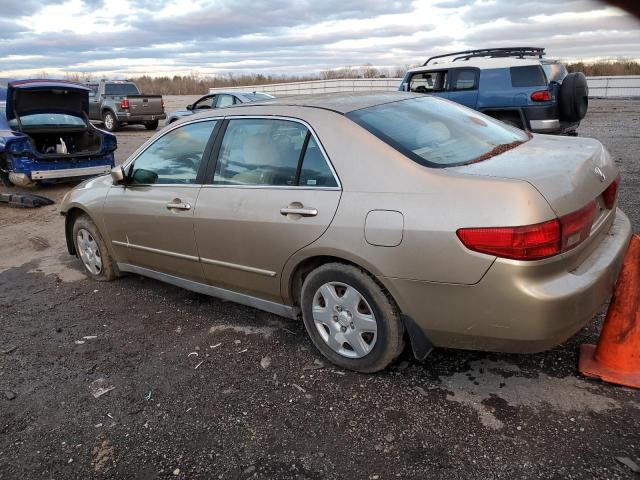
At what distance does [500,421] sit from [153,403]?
1.88m

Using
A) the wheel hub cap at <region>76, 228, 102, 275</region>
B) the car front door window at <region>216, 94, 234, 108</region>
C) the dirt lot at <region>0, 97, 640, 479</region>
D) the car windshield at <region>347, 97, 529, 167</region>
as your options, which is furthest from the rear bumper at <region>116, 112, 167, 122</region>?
the car windshield at <region>347, 97, 529, 167</region>

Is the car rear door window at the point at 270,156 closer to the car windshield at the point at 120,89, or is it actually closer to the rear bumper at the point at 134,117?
the rear bumper at the point at 134,117

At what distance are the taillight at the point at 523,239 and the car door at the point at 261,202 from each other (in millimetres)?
821

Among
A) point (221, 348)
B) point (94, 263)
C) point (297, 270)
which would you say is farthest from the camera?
point (94, 263)

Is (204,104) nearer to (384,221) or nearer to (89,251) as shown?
(89,251)

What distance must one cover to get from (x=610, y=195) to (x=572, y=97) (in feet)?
22.4

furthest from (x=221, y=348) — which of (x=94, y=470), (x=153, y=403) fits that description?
(x=94, y=470)

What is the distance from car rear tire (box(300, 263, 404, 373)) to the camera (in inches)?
117

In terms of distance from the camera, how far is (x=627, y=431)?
2564mm

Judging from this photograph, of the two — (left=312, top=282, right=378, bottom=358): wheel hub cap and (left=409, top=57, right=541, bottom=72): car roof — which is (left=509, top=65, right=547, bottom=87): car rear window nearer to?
(left=409, top=57, right=541, bottom=72): car roof

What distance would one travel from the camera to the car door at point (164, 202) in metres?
3.88

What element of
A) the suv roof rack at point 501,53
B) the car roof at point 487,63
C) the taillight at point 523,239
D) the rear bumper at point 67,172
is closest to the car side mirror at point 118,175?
the taillight at point 523,239

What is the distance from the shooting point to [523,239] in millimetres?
2479

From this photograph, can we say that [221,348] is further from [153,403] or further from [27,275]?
[27,275]
